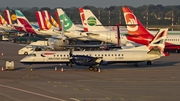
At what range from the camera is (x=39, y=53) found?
61938 millimetres

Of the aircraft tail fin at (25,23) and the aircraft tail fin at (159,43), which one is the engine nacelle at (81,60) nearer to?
the aircraft tail fin at (159,43)

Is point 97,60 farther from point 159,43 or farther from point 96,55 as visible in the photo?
point 159,43

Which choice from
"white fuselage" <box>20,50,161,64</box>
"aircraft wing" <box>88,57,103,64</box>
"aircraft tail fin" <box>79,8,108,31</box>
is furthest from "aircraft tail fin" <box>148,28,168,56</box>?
"aircraft tail fin" <box>79,8,108,31</box>

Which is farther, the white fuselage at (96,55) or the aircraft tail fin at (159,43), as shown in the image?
the aircraft tail fin at (159,43)

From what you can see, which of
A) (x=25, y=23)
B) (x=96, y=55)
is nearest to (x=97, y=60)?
(x=96, y=55)

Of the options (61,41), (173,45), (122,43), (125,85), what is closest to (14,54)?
(61,41)

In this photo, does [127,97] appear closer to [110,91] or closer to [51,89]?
[110,91]

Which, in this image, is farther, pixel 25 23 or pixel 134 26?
pixel 25 23

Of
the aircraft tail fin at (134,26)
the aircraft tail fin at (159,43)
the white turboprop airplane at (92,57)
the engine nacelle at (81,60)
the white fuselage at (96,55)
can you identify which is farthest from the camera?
the aircraft tail fin at (134,26)

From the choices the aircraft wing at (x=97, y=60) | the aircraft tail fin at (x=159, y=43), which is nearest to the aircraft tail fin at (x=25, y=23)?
the aircraft tail fin at (x=159, y=43)

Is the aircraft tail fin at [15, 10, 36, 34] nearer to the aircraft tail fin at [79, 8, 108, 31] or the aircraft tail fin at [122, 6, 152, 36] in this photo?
the aircraft tail fin at [79, 8, 108, 31]

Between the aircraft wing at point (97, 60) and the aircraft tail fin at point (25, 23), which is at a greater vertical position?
the aircraft tail fin at point (25, 23)

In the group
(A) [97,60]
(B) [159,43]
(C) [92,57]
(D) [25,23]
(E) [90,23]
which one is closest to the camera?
(C) [92,57]

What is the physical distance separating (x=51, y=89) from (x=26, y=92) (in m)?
2.72
